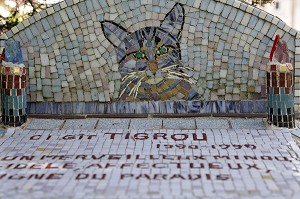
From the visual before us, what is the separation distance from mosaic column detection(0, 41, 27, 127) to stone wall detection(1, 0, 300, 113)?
0.50 metres

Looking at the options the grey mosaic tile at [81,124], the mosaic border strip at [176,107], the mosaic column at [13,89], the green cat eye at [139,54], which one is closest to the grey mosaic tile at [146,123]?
the mosaic border strip at [176,107]

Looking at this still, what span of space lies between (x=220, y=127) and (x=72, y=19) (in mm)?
2647

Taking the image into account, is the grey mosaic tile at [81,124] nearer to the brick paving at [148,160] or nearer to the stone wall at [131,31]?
the brick paving at [148,160]

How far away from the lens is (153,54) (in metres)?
10.5

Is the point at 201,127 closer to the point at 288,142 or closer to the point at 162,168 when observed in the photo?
the point at 288,142

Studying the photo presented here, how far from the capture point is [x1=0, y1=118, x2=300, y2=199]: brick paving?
712 cm

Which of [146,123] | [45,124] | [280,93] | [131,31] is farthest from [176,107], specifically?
[45,124]

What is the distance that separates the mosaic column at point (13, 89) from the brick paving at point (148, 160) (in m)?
0.20

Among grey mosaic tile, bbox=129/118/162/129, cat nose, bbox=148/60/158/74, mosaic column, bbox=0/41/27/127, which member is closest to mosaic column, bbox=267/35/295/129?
grey mosaic tile, bbox=129/118/162/129

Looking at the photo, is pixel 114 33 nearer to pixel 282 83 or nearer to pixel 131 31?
pixel 131 31

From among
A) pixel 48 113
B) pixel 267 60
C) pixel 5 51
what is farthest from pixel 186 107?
pixel 5 51

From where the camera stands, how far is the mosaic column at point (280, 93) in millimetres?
9688

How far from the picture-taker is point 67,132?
9.75 meters

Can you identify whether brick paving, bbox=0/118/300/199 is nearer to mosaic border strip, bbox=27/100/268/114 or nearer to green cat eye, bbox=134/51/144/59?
mosaic border strip, bbox=27/100/268/114
